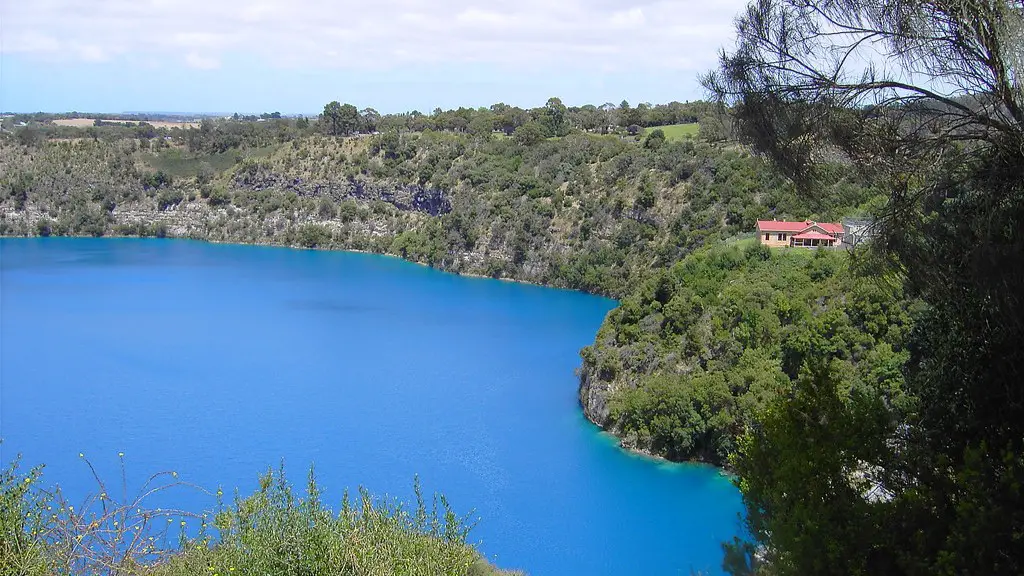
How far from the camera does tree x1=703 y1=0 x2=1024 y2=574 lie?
234 inches

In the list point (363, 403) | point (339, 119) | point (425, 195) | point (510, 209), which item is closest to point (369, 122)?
point (339, 119)

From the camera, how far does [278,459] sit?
2219 cm

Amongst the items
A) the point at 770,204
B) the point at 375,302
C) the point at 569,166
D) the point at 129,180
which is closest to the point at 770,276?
the point at 770,204

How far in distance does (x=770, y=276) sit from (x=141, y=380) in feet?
67.5

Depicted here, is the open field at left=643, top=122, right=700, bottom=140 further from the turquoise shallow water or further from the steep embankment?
the turquoise shallow water

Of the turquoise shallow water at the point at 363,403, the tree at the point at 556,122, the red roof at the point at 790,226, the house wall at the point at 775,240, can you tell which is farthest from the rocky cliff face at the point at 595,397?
the tree at the point at 556,122

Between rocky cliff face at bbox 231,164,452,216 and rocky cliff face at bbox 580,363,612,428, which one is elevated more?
rocky cliff face at bbox 231,164,452,216

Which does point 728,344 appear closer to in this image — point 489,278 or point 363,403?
point 363,403

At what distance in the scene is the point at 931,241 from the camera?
271 inches

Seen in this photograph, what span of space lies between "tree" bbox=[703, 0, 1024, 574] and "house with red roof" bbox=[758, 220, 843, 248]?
20.7 meters

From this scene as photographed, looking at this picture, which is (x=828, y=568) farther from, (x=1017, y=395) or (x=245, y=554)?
(x=245, y=554)

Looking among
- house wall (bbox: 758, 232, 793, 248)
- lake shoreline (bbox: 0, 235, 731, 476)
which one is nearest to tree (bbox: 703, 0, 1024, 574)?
lake shoreline (bbox: 0, 235, 731, 476)

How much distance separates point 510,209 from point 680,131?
11659mm

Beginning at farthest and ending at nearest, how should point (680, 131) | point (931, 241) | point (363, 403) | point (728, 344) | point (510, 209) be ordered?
point (680, 131), point (510, 209), point (363, 403), point (728, 344), point (931, 241)
